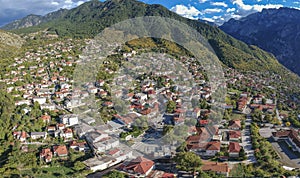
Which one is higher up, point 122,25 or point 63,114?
point 122,25

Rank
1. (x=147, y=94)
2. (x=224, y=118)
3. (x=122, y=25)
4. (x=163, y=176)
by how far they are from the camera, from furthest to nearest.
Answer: (x=122, y=25), (x=147, y=94), (x=224, y=118), (x=163, y=176)

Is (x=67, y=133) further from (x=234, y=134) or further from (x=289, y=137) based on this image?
(x=289, y=137)

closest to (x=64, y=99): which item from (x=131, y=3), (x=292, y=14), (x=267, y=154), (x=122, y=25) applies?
(x=267, y=154)

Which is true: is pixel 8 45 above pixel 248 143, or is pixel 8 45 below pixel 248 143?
above

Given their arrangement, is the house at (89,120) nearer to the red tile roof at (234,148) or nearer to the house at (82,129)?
the house at (82,129)

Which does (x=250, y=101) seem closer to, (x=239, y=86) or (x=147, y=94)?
(x=239, y=86)

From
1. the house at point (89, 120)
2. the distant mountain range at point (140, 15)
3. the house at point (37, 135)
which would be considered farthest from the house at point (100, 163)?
the distant mountain range at point (140, 15)

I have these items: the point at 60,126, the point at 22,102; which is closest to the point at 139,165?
the point at 60,126
